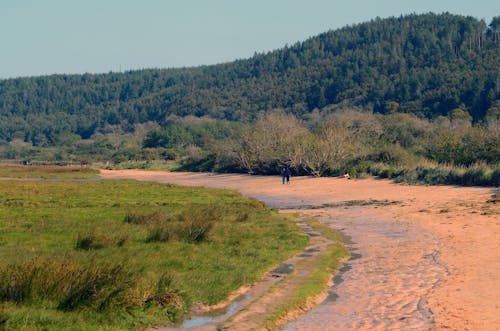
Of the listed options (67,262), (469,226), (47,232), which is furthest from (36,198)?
(67,262)

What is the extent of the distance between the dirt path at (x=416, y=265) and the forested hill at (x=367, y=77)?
7003 cm

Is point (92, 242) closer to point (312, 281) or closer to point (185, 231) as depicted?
point (185, 231)

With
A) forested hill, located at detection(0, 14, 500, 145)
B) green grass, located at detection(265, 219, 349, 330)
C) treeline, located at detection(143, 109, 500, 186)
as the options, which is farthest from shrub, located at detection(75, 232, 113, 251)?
forested hill, located at detection(0, 14, 500, 145)

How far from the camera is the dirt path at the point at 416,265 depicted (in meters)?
11.5

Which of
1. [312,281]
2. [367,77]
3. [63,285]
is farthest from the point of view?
[367,77]

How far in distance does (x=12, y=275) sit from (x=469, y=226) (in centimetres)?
1488

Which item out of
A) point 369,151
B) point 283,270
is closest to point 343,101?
point 369,151

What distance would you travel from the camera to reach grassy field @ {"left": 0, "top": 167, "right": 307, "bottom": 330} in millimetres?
10969

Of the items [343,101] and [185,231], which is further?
[343,101]

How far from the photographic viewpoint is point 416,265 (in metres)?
16.1

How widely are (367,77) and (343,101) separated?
9317 mm

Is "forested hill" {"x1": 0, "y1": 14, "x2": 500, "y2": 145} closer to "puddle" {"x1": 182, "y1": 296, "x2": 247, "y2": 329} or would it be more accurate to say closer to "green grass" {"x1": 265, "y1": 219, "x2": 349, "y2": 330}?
"green grass" {"x1": 265, "y1": 219, "x2": 349, "y2": 330}

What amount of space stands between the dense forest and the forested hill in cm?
27

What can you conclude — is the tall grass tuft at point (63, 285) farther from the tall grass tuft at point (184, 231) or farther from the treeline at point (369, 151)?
the treeline at point (369, 151)
